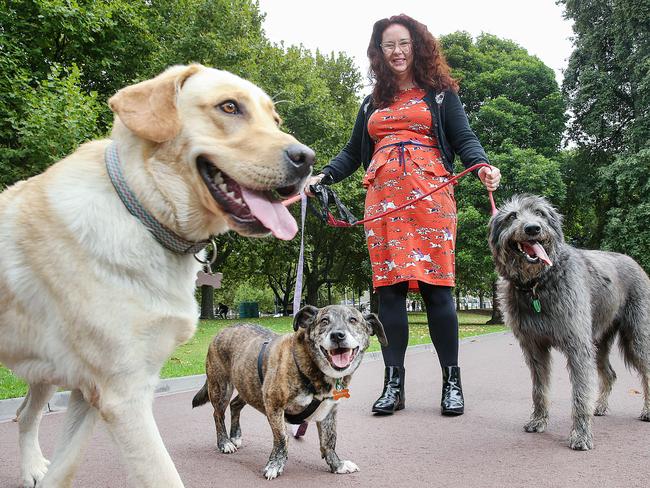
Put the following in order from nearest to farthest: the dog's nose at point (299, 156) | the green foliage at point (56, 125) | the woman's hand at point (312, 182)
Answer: the dog's nose at point (299, 156) → the woman's hand at point (312, 182) → the green foliage at point (56, 125)

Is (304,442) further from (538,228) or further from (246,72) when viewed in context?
(246,72)

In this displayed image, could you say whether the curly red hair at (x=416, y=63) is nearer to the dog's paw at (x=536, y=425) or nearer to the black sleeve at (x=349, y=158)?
the black sleeve at (x=349, y=158)

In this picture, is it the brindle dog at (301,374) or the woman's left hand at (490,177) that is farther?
the woman's left hand at (490,177)

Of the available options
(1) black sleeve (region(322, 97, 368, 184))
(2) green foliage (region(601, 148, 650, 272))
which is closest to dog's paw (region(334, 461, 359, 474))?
(1) black sleeve (region(322, 97, 368, 184))

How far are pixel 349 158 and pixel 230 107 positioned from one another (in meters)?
3.52

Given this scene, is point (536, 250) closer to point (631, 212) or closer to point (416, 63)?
point (416, 63)

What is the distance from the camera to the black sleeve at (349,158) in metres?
5.57

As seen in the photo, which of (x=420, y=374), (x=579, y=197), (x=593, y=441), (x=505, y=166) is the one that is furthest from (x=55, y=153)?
(x=579, y=197)

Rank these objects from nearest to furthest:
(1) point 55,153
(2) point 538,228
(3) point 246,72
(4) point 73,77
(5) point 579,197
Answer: (2) point 538,228 < (1) point 55,153 < (4) point 73,77 < (3) point 246,72 < (5) point 579,197

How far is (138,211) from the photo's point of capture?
2.14 meters

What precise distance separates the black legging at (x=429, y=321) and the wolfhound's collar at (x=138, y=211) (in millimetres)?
3225

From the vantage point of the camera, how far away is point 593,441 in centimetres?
412

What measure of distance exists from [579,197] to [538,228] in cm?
2518

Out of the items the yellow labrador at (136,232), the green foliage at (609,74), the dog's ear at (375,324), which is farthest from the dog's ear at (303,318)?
the green foliage at (609,74)
